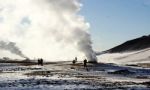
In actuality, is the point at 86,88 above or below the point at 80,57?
below

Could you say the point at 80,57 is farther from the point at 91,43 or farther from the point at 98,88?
the point at 98,88

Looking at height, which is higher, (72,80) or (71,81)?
(72,80)

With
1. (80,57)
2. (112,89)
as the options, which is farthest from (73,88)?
(80,57)

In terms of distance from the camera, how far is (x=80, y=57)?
167750mm

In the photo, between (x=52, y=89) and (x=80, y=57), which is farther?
(x=80, y=57)

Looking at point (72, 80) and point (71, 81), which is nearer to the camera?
point (71, 81)

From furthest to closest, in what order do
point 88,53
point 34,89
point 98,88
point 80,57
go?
point 80,57, point 88,53, point 98,88, point 34,89

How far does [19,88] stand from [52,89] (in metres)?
3.19

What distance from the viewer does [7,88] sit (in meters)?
40.3

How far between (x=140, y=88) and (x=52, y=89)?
8.89m

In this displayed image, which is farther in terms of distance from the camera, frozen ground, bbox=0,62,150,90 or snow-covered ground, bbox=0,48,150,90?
snow-covered ground, bbox=0,48,150,90

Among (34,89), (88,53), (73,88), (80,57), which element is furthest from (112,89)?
(80,57)

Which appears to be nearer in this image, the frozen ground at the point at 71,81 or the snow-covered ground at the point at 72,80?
the frozen ground at the point at 71,81

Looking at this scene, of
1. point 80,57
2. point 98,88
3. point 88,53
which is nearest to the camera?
point 98,88
